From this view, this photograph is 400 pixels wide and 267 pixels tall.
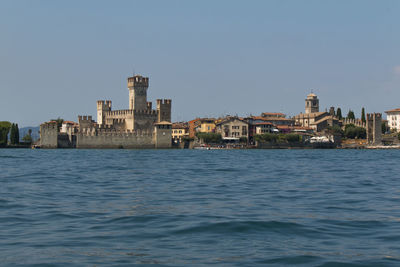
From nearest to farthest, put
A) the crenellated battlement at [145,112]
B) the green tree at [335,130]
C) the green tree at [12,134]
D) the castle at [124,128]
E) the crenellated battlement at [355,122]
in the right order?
A: the green tree at [12,134] < the castle at [124,128] < the crenellated battlement at [145,112] < the green tree at [335,130] < the crenellated battlement at [355,122]

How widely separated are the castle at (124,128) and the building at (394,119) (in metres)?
56.6

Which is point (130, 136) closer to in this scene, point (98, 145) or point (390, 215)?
point (98, 145)

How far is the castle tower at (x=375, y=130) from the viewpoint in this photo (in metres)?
106

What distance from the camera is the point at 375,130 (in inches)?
4161

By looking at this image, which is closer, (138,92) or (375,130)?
(138,92)

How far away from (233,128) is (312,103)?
3961 centimetres

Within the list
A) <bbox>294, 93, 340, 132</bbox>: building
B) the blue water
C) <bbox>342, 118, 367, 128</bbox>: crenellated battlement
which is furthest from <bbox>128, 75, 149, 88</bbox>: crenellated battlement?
the blue water

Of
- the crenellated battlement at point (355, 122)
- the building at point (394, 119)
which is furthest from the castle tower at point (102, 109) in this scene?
the building at point (394, 119)

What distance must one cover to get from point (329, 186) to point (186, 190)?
5.40 metres

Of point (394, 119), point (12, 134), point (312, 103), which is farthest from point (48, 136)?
point (394, 119)

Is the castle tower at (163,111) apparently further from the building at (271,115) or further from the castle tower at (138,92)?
the building at (271,115)

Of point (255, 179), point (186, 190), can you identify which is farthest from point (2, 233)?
point (255, 179)

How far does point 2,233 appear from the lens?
10.9 metres

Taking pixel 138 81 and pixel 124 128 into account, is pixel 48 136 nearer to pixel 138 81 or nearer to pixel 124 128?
pixel 124 128
